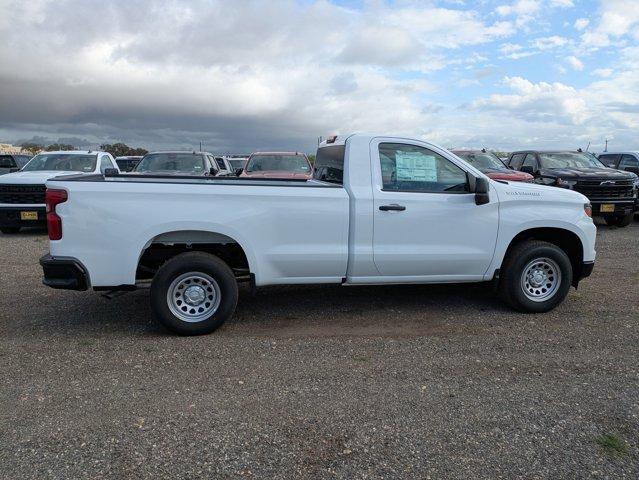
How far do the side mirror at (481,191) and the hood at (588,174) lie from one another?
8205 mm

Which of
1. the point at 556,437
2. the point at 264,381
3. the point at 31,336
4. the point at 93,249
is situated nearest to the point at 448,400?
the point at 556,437

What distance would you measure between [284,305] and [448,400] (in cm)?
274

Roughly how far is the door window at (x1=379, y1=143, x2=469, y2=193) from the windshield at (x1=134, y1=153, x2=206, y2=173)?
26.6ft

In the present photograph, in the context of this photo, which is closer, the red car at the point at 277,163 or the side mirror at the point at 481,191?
the side mirror at the point at 481,191

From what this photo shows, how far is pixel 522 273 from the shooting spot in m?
5.71

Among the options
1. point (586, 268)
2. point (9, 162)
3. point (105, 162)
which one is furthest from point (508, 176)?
point (9, 162)

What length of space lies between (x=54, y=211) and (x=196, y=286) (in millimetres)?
1406

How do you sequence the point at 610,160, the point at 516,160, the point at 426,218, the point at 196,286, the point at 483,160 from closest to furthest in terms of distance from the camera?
the point at 196,286
the point at 426,218
the point at 483,160
the point at 516,160
the point at 610,160

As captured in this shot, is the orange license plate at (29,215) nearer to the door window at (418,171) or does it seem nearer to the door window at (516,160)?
the door window at (418,171)

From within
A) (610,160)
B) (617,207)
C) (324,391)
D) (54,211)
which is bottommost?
(324,391)

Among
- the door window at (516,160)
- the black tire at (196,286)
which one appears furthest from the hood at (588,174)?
the black tire at (196,286)

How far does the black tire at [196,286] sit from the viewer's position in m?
4.93

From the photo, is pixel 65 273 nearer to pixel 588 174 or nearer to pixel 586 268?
pixel 586 268

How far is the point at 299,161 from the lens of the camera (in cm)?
1258
